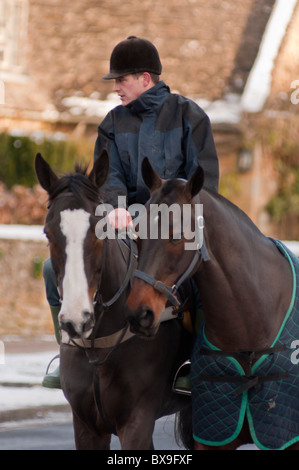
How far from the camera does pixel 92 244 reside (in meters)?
4.42

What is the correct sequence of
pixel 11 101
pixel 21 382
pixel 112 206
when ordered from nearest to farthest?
pixel 112 206
pixel 21 382
pixel 11 101

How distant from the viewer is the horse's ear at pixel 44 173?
461 centimetres

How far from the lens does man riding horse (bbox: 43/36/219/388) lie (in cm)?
515

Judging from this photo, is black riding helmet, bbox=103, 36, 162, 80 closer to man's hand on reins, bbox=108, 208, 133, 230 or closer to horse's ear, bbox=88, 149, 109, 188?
horse's ear, bbox=88, 149, 109, 188

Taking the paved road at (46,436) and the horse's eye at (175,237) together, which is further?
the paved road at (46,436)

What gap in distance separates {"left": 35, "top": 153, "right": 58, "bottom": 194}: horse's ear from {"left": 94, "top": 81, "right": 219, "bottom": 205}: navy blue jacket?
57cm

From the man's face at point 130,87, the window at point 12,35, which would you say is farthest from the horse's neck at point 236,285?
the window at point 12,35

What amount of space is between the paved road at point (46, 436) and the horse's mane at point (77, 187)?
11.2 feet

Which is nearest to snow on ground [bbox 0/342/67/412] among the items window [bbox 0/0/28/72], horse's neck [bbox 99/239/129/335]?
horse's neck [bbox 99/239/129/335]

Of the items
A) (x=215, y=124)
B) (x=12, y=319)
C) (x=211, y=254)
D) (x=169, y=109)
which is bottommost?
(x=12, y=319)

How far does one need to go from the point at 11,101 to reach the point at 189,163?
14.5 metres

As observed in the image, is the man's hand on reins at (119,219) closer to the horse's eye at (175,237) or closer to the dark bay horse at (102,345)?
the dark bay horse at (102,345)

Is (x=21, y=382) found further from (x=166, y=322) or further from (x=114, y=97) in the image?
(x=114, y=97)
